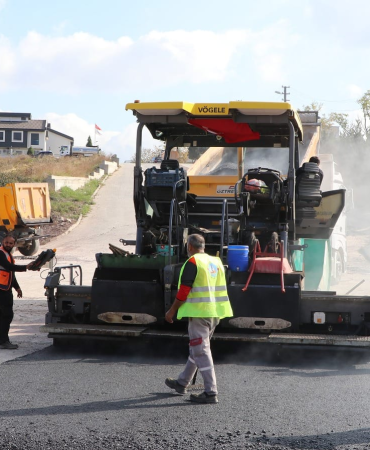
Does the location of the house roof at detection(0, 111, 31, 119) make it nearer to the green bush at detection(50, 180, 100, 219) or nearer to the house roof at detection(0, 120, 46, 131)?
the house roof at detection(0, 120, 46, 131)

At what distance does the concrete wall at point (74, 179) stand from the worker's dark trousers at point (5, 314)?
76.6 ft

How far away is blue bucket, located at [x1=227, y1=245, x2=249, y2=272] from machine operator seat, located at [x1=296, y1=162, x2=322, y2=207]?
1.16m

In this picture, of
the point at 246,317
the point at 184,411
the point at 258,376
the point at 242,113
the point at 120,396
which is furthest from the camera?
the point at 242,113

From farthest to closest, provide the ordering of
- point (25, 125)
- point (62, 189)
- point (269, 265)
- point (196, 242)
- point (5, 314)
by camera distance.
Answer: point (25, 125)
point (62, 189)
point (5, 314)
point (269, 265)
point (196, 242)

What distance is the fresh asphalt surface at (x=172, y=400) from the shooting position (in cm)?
484

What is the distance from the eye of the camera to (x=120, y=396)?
5992 millimetres

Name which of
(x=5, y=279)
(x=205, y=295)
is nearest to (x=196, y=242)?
(x=205, y=295)

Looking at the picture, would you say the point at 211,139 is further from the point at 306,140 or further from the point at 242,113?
the point at 306,140

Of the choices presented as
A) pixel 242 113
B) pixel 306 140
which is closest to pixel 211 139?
pixel 242 113

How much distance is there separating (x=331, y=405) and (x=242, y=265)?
2199mm

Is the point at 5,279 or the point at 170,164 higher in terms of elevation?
the point at 170,164

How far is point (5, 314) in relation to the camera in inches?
331

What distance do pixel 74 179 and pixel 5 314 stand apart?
25.7m

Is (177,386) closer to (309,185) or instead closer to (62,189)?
(309,185)
